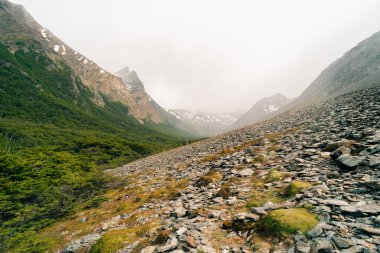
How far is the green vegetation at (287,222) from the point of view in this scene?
8148 millimetres

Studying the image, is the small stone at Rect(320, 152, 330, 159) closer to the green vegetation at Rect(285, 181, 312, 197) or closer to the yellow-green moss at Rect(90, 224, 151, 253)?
the green vegetation at Rect(285, 181, 312, 197)

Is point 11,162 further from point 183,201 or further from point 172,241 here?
point 172,241

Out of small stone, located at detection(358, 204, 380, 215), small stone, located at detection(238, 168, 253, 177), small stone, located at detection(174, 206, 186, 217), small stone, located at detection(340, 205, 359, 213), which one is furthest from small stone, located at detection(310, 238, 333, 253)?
small stone, located at detection(238, 168, 253, 177)

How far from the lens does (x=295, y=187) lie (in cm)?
1129

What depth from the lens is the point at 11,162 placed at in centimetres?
2366

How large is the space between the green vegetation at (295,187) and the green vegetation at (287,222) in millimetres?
1884

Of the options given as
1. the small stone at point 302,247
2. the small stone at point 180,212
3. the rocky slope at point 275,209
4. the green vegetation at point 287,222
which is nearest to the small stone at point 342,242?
the rocky slope at point 275,209

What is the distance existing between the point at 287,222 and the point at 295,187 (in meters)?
3.19

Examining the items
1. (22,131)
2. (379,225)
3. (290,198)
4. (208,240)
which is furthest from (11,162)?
(22,131)

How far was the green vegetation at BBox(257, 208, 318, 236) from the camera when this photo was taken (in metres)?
8.15

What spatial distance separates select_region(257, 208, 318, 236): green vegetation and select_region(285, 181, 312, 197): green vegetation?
1.88 m

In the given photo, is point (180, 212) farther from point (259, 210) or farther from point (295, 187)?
point (295, 187)

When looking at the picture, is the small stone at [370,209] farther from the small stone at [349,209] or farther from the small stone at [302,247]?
the small stone at [302,247]

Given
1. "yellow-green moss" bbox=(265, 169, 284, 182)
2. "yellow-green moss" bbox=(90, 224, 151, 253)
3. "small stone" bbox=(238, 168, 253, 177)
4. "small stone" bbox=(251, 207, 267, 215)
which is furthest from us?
"small stone" bbox=(238, 168, 253, 177)
